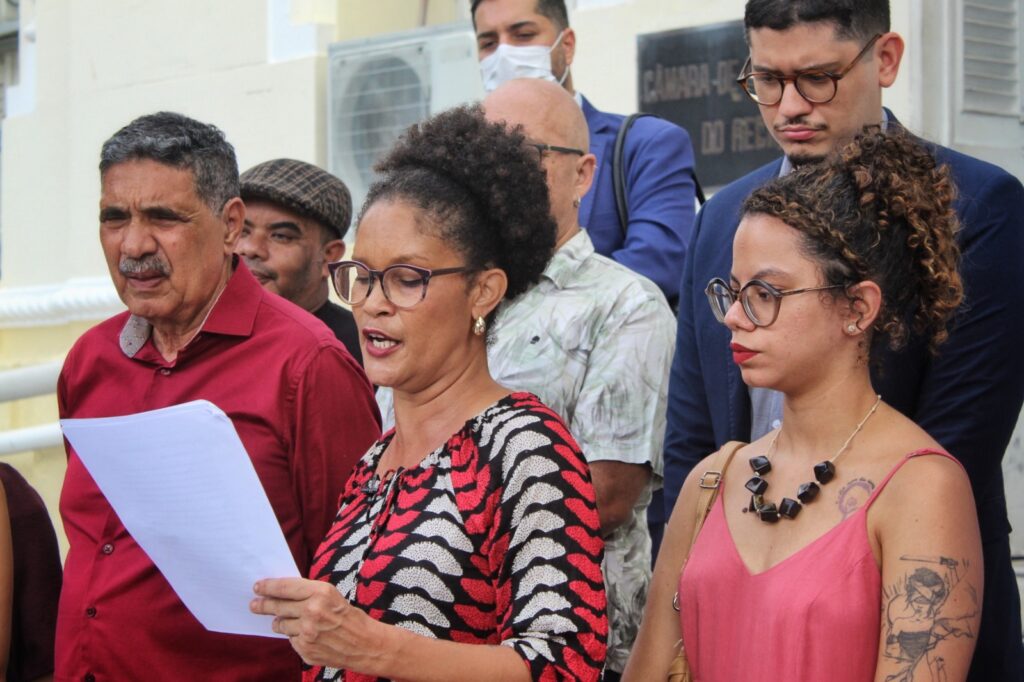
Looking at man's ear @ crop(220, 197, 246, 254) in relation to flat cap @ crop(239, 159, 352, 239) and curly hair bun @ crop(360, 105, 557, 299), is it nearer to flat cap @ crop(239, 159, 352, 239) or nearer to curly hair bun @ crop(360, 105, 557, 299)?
curly hair bun @ crop(360, 105, 557, 299)

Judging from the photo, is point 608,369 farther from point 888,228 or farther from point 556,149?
point 888,228

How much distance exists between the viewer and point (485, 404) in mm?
2869

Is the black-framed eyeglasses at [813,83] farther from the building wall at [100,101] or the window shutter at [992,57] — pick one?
the building wall at [100,101]

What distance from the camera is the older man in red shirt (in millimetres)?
3295

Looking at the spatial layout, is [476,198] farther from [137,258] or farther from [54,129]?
[54,129]

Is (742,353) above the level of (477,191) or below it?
below

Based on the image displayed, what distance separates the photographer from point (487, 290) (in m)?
2.98

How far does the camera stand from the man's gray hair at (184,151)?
3.57 metres

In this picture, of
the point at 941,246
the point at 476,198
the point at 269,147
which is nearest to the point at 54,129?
the point at 269,147

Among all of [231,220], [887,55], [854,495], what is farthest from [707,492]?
[231,220]

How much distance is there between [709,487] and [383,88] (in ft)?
15.1

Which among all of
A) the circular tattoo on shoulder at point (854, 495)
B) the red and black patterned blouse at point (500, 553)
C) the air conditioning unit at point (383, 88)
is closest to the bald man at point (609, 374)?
the red and black patterned blouse at point (500, 553)

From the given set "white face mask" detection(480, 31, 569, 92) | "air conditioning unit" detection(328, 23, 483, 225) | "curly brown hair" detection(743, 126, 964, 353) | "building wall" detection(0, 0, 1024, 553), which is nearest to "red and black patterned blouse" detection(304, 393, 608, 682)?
"curly brown hair" detection(743, 126, 964, 353)

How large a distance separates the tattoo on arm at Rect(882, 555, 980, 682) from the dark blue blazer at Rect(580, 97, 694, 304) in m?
1.79
